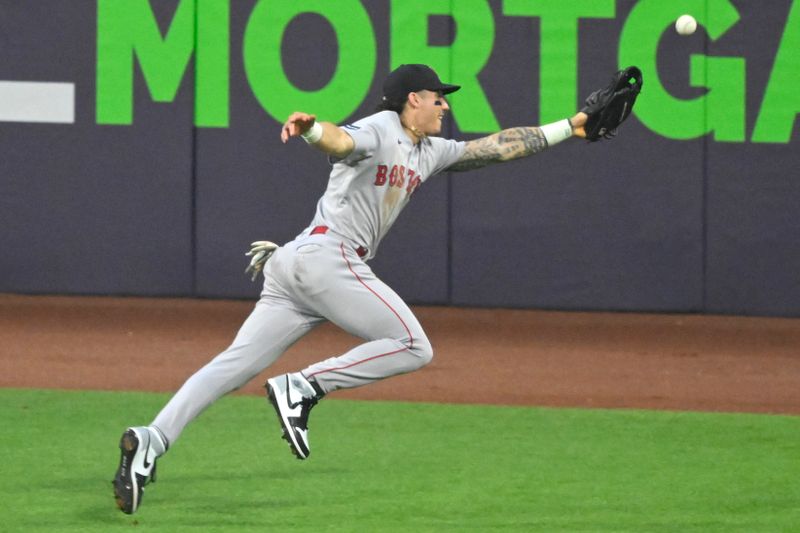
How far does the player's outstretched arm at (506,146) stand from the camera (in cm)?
671

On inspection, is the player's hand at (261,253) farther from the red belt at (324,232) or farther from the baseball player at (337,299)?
the red belt at (324,232)

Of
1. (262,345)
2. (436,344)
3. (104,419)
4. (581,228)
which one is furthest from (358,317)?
(581,228)

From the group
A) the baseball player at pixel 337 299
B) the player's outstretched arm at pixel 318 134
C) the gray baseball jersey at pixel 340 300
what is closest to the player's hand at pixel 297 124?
the player's outstretched arm at pixel 318 134

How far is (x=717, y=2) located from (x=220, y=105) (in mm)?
4250

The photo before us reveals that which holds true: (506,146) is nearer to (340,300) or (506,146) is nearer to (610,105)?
(610,105)

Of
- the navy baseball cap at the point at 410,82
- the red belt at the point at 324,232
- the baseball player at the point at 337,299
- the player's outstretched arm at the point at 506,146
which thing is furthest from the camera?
the player's outstretched arm at the point at 506,146

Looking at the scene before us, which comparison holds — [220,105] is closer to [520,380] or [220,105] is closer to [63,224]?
[63,224]

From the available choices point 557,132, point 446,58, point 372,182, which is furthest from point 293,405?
point 446,58

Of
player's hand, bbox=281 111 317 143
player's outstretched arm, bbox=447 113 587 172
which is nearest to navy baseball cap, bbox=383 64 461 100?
player's outstretched arm, bbox=447 113 587 172

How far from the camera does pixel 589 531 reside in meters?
5.87

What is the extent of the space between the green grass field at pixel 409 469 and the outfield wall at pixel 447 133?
4.13 m

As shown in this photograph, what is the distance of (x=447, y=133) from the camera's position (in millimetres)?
12828

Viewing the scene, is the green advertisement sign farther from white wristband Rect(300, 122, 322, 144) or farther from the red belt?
white wristband Rect(300, 122, 322, 144)

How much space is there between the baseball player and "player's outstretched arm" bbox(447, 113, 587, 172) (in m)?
0.34
